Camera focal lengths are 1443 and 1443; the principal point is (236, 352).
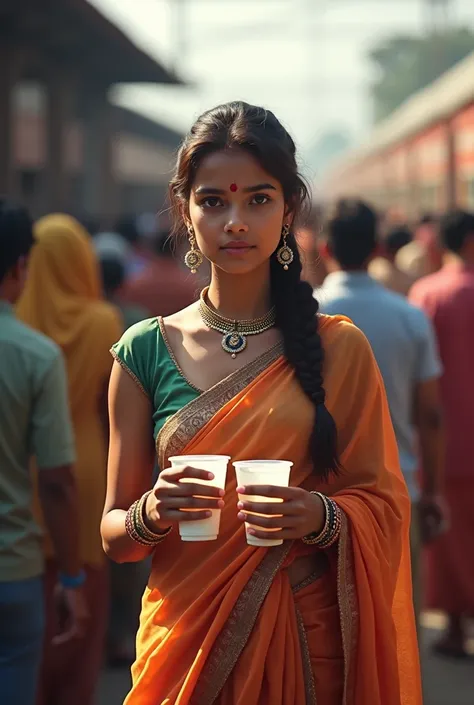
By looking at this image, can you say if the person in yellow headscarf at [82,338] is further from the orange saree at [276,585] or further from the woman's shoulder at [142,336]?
the orange saree at [276,585]

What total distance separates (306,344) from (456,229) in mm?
3679

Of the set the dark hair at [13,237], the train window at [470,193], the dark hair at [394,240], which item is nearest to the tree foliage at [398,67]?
the train window at [470,193]

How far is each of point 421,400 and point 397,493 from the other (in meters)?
2.06

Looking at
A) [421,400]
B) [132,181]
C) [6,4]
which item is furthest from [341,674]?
[132,181]

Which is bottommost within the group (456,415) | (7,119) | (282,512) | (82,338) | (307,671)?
(456,415)

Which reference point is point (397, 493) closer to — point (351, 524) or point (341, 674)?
point (351, 524)

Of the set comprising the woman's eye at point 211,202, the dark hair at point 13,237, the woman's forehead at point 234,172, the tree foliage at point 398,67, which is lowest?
the dark hair at point 13,237

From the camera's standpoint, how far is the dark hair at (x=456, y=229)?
238 inches

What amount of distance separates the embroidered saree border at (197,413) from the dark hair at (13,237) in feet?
3.49

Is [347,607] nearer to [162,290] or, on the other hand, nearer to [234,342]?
[234,342]

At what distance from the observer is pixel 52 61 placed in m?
15.8

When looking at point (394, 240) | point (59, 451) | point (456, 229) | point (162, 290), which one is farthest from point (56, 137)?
point (59, 451)

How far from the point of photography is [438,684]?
556cm

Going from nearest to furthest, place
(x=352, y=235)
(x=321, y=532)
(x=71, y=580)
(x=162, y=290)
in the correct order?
(x=321, y=532) < (x=71, y=580) < (x=352, y=235) < (x=162, y=290)
